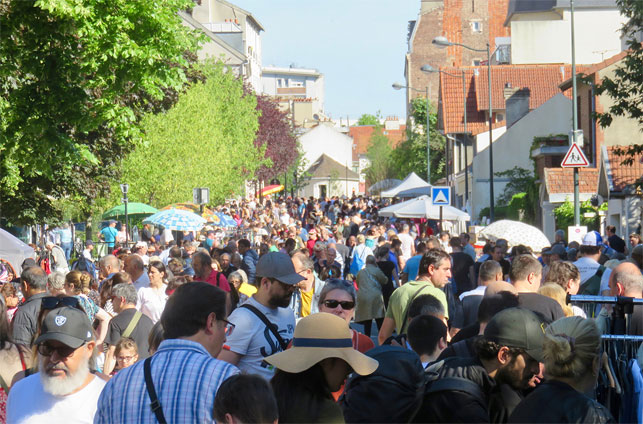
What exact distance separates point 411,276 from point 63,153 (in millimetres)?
5420

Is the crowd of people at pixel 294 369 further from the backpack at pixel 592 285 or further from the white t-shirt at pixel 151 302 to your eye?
the backpack at pixel 592 285

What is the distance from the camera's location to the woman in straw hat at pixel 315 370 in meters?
3.94

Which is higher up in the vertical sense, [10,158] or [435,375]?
[10,158]

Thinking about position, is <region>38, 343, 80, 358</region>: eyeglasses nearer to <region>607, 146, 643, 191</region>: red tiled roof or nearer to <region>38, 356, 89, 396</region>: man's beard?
<region>38, 356, 89, 396</region>: man's beard

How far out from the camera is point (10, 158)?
1625cm

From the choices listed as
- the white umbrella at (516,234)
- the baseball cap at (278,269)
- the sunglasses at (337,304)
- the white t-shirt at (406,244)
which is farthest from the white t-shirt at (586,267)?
the white t-shirt at (406,244)

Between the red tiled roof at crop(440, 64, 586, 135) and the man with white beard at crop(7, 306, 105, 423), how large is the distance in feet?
177

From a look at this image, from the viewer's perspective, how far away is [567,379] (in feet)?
14.6

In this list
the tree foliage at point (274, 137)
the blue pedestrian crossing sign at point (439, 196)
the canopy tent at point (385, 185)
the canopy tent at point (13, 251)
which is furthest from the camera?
the tree foliage at point (274, 137)

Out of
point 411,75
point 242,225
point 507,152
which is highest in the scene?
point 411,75

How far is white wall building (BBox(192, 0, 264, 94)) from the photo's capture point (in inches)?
3819

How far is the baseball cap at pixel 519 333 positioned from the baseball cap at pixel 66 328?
1953 millimetres

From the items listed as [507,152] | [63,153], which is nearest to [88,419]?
[63,153]

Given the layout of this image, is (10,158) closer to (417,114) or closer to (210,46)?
(417,114)
